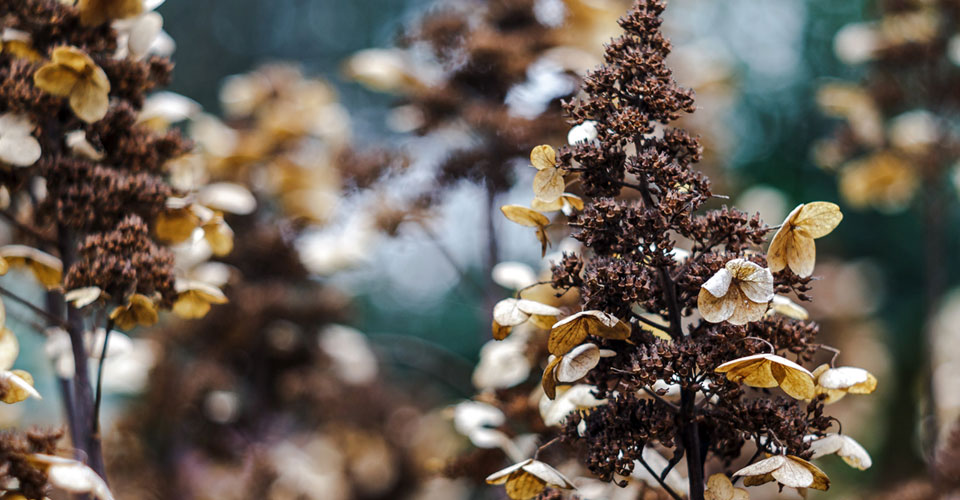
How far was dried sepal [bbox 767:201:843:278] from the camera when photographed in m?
1.00

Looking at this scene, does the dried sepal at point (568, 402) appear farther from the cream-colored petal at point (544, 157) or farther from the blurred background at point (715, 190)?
the blurred background at point (715, 190)

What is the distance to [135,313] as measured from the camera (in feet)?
4.05

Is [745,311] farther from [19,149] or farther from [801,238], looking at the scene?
[19,149]

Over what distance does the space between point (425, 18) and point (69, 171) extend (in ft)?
3.97

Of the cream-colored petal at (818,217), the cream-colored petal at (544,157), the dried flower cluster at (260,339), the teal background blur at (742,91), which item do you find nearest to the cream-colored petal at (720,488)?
the cream-colored petal at (818,217)

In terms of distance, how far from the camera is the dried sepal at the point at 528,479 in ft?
3.37

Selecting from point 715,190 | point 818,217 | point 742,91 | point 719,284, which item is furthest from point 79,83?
point 742,91

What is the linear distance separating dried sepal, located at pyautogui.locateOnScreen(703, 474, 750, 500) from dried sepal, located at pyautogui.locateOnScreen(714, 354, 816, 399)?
0.15 meters

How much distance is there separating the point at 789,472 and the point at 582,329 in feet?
1.03

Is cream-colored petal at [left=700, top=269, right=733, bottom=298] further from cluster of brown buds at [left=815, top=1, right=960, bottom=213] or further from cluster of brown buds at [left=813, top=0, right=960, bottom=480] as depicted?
cluster of brown buds at [left=815, top=1, right=960, bottom=213]

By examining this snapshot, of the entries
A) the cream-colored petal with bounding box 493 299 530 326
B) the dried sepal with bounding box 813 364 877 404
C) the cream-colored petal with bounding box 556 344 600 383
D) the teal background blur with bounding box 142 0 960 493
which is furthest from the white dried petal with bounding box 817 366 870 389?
the teal background blur with bounding box 142 0 960 493

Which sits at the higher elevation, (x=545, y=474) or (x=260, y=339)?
(x=260, y=339)

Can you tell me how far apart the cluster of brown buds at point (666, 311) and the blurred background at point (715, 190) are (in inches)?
38.9

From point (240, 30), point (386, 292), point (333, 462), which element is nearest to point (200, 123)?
point (333, 462)
